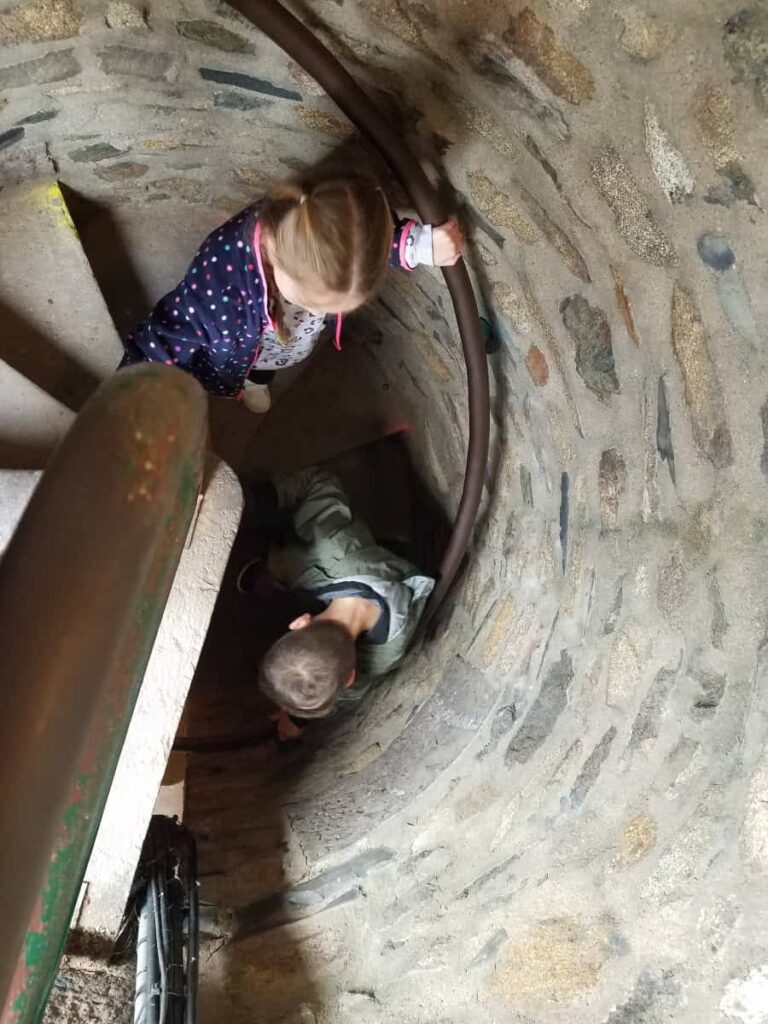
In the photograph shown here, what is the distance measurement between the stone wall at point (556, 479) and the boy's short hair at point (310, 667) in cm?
39

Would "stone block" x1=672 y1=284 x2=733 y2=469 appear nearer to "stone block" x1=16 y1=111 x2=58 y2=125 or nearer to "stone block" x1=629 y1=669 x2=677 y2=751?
"stone block" x1=629 y1=669 x2=677 y2=751

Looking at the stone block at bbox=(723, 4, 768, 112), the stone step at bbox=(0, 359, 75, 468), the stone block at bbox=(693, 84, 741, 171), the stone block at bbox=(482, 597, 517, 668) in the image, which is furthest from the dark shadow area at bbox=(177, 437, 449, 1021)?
the stone block at bbox=(723, 4, 768, 112)

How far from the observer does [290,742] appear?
2992 mm

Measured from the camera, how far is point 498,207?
1913mm

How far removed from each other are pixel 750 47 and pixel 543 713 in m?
1.52

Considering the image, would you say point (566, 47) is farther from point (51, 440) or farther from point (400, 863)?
point (400, 863)

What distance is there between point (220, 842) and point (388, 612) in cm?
83

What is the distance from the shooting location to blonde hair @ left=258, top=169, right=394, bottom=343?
1.75 metres

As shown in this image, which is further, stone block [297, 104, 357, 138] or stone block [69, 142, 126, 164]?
stone block [69, 142, 126, 164]

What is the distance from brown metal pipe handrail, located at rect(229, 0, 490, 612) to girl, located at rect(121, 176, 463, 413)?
8cm

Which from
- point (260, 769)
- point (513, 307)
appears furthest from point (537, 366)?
point (260, 769)

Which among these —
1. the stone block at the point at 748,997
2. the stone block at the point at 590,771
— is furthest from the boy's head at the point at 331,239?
the stone block at the point at 748,997

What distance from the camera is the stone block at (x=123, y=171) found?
7.89ft

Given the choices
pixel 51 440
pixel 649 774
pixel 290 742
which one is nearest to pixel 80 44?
pixel 51 440
